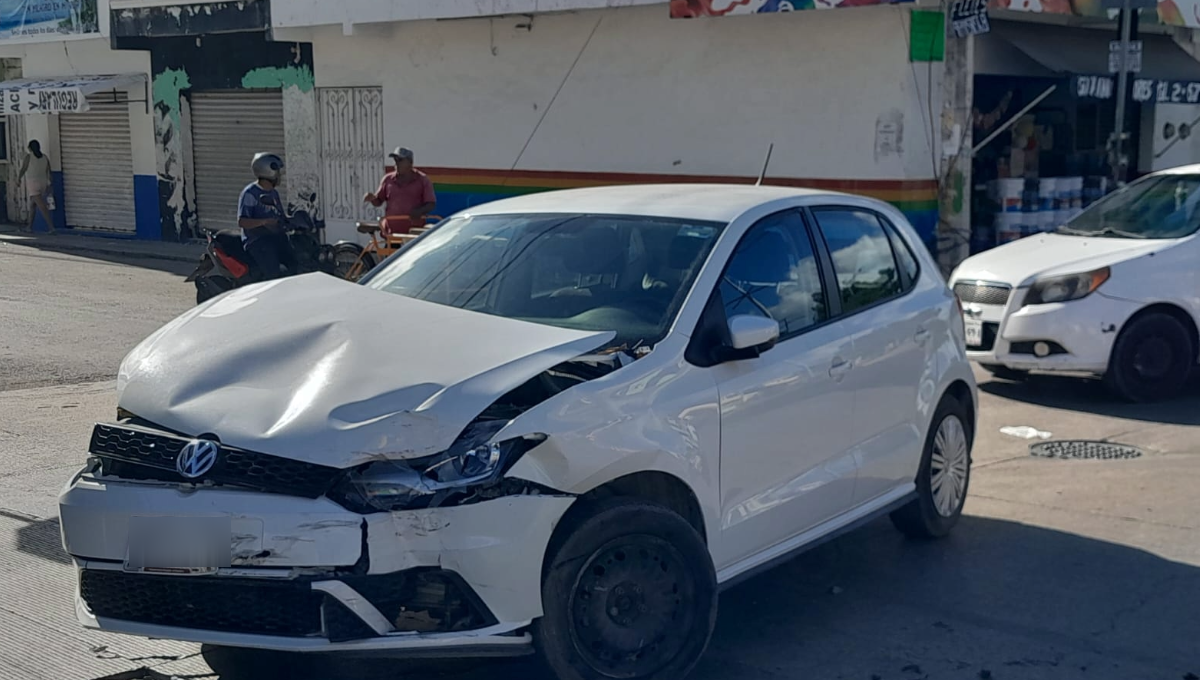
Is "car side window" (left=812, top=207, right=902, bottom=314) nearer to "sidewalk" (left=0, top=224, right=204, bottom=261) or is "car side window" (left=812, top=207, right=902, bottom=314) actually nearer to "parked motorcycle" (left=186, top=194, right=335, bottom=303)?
"parked motorcycle" (left=186, top=194, right=335, bottom=303)

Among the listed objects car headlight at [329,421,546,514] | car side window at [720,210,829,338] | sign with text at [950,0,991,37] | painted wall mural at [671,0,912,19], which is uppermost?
painted wall mural at [671,0,912,19]

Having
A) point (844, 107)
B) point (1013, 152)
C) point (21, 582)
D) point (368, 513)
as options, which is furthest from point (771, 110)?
point (368, 513)

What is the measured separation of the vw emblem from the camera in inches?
165

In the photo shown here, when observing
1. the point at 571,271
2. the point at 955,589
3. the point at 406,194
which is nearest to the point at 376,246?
the point at 406,194

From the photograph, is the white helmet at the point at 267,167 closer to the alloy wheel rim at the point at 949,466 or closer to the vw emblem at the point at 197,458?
the alloy wheel rim at the point at 949,466

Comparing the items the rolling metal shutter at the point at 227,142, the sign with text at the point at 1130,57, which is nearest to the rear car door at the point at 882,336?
the sign with text at the point at 1130,57

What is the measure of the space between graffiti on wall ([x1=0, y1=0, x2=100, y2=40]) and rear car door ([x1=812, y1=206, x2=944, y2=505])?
20.4m

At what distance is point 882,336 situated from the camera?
586cm

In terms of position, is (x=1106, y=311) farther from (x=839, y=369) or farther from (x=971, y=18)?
(x=971, y=18)

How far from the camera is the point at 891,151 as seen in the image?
1499cm

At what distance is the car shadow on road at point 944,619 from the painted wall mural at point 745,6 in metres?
8.67

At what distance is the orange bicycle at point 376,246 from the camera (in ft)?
43.9

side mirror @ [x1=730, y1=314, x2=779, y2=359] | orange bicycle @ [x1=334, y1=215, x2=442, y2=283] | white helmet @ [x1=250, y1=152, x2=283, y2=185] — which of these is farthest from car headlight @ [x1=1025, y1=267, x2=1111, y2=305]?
white helmet @ [x1=250, y1=152, x2=283, y2=185]

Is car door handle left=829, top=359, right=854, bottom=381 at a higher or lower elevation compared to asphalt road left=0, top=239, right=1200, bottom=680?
higher
